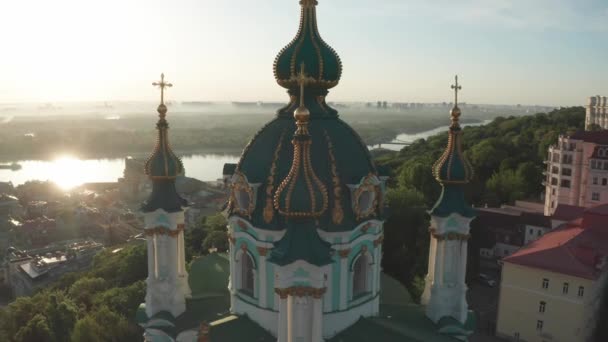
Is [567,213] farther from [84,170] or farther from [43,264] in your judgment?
[84,170]

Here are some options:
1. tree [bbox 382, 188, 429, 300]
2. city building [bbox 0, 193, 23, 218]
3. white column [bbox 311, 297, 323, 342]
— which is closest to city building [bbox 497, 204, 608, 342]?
tree [bbox 382, 188, 429, 300]

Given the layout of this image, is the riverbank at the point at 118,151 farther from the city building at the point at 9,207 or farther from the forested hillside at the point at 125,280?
the forested hillside at the point at 125,280

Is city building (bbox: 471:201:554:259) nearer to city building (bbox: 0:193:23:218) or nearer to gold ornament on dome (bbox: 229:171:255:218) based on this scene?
gold ornament on dome (bbox: 229:171:255:218)

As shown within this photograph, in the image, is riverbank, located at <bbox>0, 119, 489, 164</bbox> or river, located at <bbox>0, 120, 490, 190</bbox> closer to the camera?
river, located at <bbox>0, 120, 490, 190</bbox>

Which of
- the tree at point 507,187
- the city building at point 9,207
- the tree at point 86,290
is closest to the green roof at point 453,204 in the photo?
the tree at point 86,290

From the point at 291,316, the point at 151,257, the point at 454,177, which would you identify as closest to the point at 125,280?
the point at 151,257

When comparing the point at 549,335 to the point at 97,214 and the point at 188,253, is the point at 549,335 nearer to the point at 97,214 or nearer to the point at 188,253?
the point at 188,253

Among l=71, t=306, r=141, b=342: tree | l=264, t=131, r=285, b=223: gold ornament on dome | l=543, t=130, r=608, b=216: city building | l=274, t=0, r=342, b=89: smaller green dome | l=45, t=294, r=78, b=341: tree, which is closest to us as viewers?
l=264, t=131, r=285, b=223: gold ornament on dome
